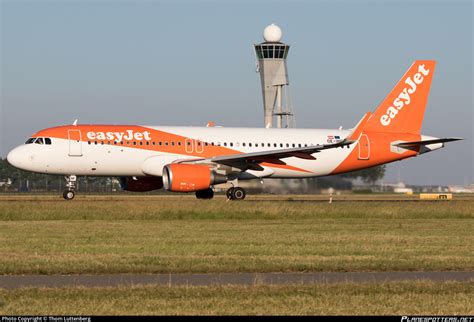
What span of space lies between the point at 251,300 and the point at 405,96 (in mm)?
38743

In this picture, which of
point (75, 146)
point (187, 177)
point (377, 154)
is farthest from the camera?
point (377, 154)

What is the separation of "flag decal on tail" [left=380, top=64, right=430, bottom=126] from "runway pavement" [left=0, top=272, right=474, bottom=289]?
3288 centimetres

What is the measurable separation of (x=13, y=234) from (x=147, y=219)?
7.72 meters

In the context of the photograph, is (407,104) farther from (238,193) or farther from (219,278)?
(219,278)

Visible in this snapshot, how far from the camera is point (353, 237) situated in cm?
2492

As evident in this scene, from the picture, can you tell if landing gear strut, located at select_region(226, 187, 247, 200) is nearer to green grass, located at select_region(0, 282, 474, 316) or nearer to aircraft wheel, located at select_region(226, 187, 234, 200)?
aircraft wheel, located at select_region(226, 187, 234, 200)

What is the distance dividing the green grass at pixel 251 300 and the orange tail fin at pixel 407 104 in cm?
3491

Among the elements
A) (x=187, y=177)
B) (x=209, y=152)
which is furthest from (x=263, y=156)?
(x=187, y=177)

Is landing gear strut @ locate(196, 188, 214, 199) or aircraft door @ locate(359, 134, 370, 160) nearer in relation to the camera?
landing gear strut @ locate(196, 188, 214, 199)

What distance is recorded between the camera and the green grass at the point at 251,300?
12570mm

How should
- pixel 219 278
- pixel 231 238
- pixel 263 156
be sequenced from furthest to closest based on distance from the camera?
pixel 263 156, pixel 231 238, pixel 219 278

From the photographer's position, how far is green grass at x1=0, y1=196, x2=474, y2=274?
1836cm

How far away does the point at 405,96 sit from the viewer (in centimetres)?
5075

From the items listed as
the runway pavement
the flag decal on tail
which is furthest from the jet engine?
the runway pavement
